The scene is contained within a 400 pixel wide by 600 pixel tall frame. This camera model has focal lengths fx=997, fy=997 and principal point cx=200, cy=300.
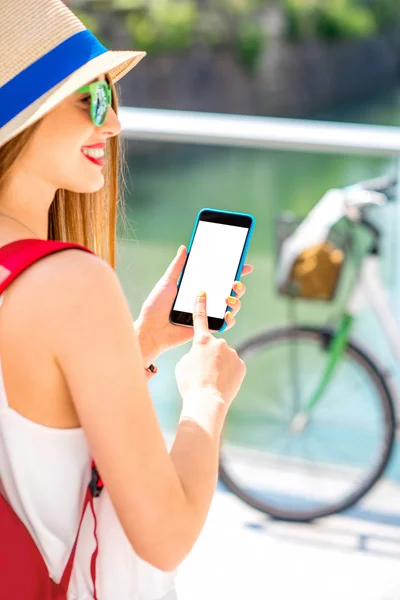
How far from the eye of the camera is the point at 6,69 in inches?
43.4

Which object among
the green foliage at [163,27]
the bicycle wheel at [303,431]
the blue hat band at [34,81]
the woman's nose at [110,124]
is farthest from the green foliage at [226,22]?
the blue hat band at [34,81]

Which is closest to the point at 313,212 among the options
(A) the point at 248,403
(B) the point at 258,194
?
(B) the point at 258,194

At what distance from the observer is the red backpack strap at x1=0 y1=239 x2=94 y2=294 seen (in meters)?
1.02

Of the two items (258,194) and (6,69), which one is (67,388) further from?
(258,194)

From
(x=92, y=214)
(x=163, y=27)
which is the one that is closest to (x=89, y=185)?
(x=92, y=214)

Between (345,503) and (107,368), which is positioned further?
(345,503)

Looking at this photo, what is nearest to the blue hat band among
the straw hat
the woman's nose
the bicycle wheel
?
the straw hat

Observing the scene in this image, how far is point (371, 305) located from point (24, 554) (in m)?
1.94

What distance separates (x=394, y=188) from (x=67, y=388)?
205cm

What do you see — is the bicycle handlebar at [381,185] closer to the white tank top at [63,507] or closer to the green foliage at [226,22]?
the white tank top at [63,507]

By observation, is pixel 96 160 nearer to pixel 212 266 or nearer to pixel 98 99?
pixel 98 99

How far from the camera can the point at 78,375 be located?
1019 mm

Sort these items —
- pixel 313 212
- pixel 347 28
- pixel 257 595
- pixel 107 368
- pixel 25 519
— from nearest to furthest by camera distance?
pixel 107 368
pixel 25 519
pixel 257 595
pixel 313 212
pixel 347 28

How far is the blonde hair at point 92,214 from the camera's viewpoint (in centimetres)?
136
